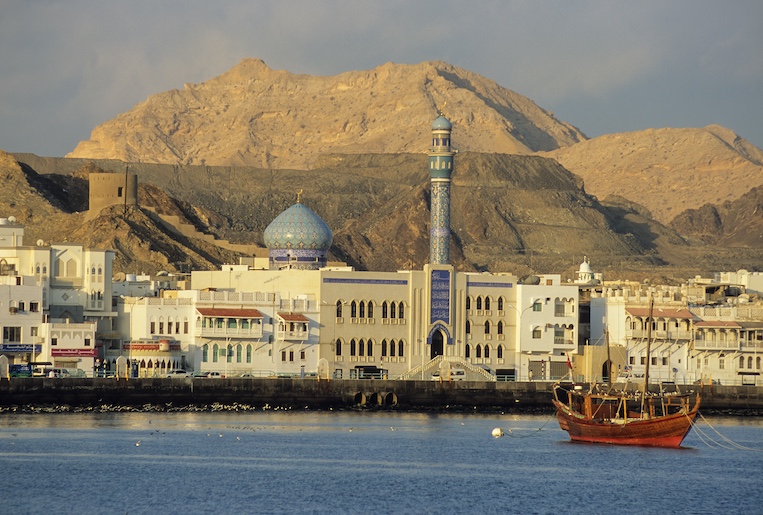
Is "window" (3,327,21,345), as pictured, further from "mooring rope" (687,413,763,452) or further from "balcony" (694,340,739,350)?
"balcony" (694,340,739,350)

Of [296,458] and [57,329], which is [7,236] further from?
[296,458]

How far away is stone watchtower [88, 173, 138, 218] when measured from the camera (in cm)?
17388

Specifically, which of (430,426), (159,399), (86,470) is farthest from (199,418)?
(86,470)

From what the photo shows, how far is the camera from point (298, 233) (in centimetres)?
11731

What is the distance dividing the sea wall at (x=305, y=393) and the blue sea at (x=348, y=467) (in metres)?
2.26

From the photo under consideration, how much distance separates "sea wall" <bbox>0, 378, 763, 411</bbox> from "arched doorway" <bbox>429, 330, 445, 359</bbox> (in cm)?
816

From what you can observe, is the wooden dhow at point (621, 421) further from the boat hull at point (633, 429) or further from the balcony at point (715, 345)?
the balcony at point (715, 345)

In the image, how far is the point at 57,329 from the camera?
3979 inches

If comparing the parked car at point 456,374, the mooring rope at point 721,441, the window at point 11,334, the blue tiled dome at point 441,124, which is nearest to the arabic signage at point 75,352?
the window at point 11,334

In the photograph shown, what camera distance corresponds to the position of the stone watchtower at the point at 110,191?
174 metres

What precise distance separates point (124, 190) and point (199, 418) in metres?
85.5

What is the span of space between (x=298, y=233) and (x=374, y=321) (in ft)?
33.3

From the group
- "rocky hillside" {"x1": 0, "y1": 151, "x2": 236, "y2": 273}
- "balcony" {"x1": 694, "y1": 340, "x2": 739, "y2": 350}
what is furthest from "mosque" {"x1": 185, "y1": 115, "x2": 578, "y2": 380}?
"rocky hillside" {"x1": 0, "y1": 151, "x2": 236, "y2": 273}

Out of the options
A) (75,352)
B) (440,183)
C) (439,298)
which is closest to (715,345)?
(439,298)
